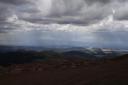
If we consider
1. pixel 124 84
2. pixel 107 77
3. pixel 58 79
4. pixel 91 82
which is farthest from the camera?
pixel 58 79

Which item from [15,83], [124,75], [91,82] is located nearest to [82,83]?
[91,82]

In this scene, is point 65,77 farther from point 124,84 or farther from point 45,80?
point 124,84

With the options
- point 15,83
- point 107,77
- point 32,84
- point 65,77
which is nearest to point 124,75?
point 107,77

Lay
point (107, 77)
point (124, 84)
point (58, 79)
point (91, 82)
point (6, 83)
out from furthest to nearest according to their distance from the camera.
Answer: point (6, 83) → point (58, 79) → point (107, 77) → point (91, 82) → point (124, 84)

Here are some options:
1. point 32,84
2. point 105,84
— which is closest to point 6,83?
point 32,84

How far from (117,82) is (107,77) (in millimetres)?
2334

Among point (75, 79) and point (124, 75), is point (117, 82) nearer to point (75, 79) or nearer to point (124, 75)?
point (124, 75)

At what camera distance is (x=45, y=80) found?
26.1 m

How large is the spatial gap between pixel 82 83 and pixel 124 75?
13.7 feet

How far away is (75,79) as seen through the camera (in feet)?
82.5

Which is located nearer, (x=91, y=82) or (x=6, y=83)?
(x=91, y=82)

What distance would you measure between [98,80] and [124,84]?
2367mm

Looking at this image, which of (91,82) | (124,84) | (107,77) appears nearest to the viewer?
(124,84)

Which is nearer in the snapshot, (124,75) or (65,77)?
(124,75)
